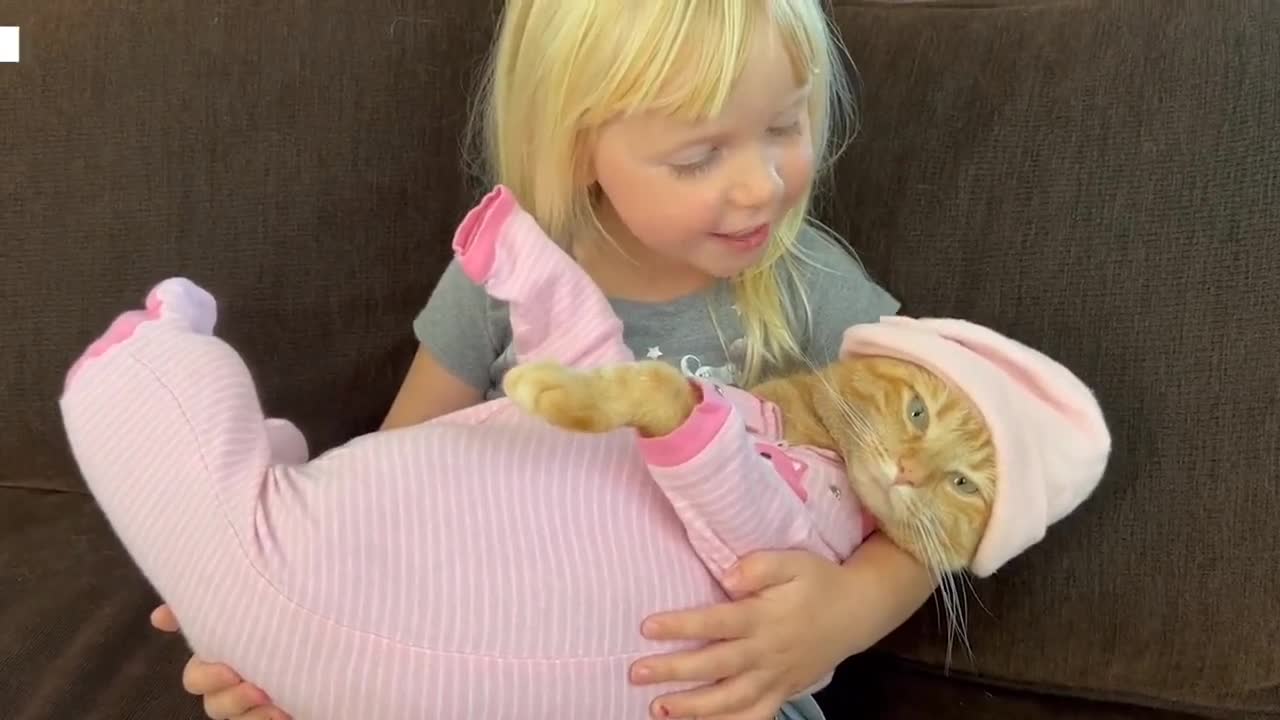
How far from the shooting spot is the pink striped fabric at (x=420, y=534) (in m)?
0.66

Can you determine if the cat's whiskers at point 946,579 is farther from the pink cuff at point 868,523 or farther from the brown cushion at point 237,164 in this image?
the brown cushion at point 237,164

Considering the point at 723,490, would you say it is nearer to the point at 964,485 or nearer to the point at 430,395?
the point at 964,485

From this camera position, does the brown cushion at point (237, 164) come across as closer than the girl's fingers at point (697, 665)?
No

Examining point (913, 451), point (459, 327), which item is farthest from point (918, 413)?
point (459, 327)

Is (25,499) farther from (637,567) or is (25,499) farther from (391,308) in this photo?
(637,567)

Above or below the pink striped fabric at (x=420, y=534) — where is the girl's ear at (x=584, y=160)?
above

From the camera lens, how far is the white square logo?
3.47ft

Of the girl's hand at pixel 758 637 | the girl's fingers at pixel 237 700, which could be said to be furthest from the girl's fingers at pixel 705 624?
the girl's fingers at pixel 237 700

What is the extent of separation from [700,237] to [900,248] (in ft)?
0.70

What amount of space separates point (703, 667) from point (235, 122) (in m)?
0.69

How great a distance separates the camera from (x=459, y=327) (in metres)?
1.00

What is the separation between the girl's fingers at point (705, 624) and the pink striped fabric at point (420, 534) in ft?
0.04

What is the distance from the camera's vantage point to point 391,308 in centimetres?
110

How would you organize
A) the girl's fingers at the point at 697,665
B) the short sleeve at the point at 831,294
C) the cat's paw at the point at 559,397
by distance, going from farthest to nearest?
the short sleeve at the point at 831,294 → the girl's fingers at the point at 697,665 → the cat's paw at the point at 559,397
